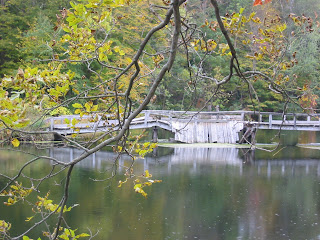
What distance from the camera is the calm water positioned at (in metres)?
9.55

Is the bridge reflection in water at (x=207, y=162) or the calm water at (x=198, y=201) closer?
the calm water at (x=198, y=201)

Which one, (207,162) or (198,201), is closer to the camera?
(198,201)

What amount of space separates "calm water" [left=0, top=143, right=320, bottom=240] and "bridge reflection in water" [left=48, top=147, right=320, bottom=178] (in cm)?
4

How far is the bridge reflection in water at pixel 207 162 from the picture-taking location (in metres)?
16.5

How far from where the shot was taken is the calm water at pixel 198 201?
9547 mm

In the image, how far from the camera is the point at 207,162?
1778 cm

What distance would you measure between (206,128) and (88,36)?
19.8m

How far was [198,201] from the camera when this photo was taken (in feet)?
39.1

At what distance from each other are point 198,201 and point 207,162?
594 cm

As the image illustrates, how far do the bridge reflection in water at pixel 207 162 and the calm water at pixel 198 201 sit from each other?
1.5 inches

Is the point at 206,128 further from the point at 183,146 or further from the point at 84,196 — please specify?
the point at 84,196

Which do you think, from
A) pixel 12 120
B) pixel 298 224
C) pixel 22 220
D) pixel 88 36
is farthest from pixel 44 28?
pixel 12 120

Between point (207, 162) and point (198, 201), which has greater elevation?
point (207, 162)

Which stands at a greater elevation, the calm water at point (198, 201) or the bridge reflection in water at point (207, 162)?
the bridge reflection in water at point (207, 162)
